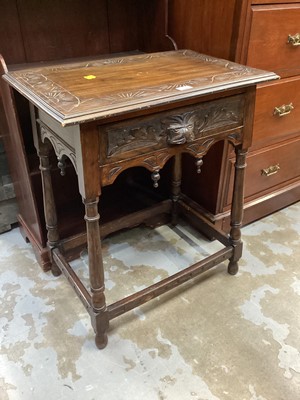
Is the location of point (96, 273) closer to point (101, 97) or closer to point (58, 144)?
point (58, 144)

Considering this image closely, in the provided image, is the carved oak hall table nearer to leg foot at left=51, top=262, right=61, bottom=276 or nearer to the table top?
the table top

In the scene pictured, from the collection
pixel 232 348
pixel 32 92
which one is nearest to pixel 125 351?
pixel 232 348

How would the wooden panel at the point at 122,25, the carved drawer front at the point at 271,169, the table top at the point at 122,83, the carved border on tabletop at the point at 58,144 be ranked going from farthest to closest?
the carved drawer front at the point at 271,169
the wooden panel at the point at 122,25
the carved border on tabletop at the point at 58,144
the table top at the point at 122,83

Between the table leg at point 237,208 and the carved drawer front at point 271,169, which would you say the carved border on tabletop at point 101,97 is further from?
the carved drawer front at point 271,169

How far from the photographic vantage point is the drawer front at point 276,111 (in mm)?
1512

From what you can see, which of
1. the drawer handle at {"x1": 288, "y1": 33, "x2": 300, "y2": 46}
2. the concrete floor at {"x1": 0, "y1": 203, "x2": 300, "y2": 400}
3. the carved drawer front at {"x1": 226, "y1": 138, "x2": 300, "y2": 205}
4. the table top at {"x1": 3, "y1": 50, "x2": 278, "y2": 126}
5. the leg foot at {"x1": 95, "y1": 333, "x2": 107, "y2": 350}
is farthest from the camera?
the carved drawer front at {"x1": 226, "y1": 138, "x2": 300, "y2": 205}

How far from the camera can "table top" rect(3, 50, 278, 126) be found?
0.89m

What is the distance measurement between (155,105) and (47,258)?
0.90m

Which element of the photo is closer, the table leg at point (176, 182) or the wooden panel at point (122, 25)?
the wooden panel at point (122, 25)

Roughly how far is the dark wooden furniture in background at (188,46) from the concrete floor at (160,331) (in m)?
0.20

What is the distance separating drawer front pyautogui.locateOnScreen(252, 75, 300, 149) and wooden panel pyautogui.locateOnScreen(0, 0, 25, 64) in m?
0.93

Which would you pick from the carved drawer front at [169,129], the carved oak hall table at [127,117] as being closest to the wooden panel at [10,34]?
the carved oak hall table at [127,117]

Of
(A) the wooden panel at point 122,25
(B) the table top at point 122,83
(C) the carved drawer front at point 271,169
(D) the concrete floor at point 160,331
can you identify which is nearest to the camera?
(B) the table top at point 122,83

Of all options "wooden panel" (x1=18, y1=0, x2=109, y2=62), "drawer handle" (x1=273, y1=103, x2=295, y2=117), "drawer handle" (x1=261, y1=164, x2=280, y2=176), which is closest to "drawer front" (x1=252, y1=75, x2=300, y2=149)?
"drawer handle" (x1=273, y1=103, x2=295, y2=117)
